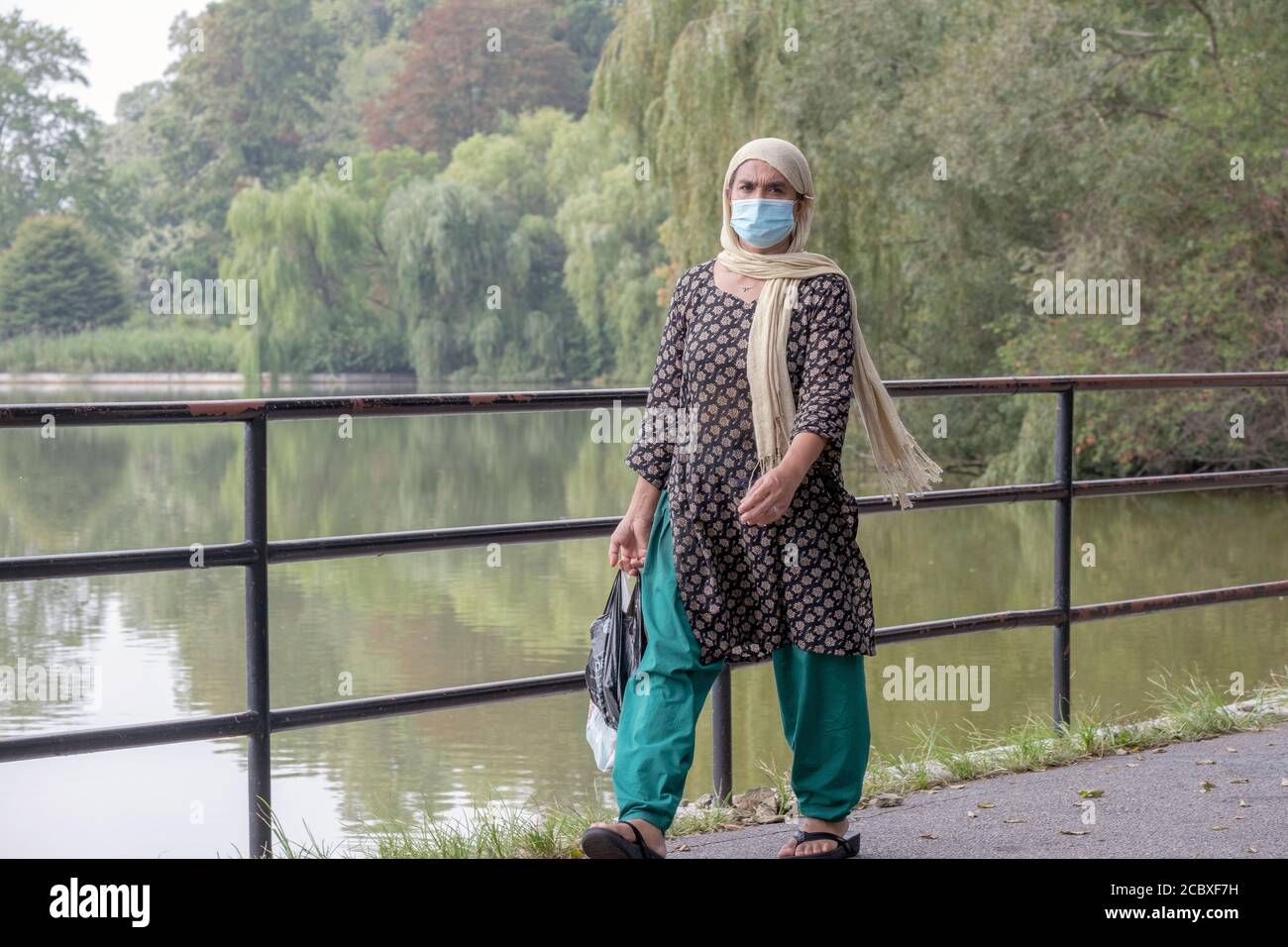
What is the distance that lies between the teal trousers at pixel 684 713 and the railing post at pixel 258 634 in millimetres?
811

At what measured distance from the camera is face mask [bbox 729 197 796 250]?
3.17 meters

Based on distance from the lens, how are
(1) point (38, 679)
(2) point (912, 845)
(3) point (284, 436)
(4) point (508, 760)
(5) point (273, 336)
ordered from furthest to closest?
(5) point (273, 336) < (3) point (284, 436) < (1) point (38, 679) < (4) point (508, 760) < (2) point (912, 845)

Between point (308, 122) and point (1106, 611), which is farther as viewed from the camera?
point (308, 122)

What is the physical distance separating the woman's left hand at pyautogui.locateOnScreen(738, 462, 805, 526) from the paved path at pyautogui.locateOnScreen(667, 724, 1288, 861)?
0.81 m

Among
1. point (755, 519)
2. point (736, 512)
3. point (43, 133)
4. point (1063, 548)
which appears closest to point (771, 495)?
point (755, 519)

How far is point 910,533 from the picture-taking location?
15.0 metres

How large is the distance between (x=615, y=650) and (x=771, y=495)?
54cm

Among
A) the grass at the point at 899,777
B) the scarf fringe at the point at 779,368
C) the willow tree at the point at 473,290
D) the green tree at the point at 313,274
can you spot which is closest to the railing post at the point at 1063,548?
the grass at the point at 899,777

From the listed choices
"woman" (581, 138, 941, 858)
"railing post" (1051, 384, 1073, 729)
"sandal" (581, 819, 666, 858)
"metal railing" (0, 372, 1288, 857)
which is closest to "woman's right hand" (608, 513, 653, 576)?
"woman" (581, 138, 941, 858)

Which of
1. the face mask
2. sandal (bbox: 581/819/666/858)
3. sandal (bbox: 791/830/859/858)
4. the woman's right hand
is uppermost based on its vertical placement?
the face mask

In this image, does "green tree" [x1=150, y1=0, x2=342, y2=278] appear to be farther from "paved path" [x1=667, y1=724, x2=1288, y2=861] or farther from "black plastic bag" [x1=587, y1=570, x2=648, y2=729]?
"black plastic bag" [x1=587, y1=570, x2=648, y2=729]

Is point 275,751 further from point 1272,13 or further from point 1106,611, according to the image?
point 1272,13

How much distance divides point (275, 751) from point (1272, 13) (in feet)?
40.8
